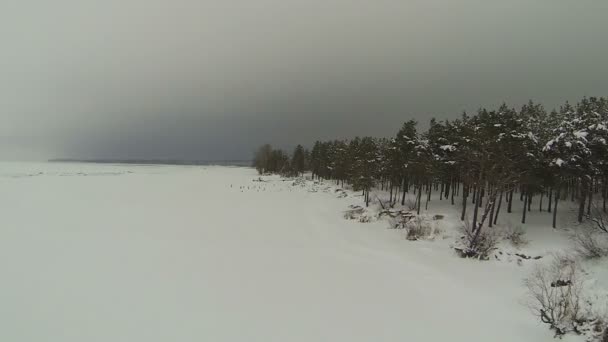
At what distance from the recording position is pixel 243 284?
13.6 meters

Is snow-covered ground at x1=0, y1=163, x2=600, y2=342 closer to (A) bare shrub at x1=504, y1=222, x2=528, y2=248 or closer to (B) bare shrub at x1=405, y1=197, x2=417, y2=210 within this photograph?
(A) bare shrub at x1=504, y1=222, x2=528, y2=248

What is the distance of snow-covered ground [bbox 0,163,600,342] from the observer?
10.0 metres

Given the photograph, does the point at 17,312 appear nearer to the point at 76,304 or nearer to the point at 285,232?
the point at 76,304

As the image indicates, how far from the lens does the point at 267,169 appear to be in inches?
4840

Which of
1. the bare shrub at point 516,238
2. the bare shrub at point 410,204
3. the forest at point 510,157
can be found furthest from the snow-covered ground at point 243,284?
the bare shrub at point 410,204

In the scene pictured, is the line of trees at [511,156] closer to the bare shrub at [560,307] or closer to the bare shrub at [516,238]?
the bare shrub at [516,238]

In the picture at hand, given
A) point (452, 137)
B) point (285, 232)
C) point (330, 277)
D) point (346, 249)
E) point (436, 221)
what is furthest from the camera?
point (452, 137)

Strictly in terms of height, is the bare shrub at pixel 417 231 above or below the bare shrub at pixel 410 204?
below

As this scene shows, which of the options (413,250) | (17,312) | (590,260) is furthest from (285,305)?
(590,260)

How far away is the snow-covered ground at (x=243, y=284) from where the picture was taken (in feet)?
32.9

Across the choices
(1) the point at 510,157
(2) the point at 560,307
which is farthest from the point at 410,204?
(2) the point at 560,307

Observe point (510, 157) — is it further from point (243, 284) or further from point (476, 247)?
point (243, 284)

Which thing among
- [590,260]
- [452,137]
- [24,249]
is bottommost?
[24,249]

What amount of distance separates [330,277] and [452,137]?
25.5 m
